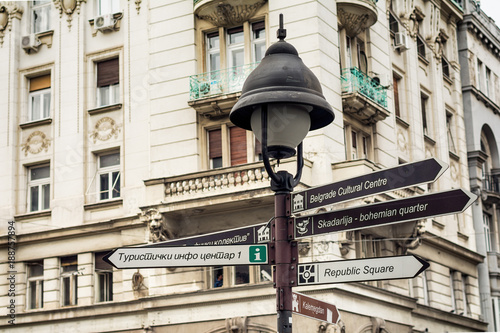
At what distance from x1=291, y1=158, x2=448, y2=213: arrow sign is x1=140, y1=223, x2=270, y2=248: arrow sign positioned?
0.61 m

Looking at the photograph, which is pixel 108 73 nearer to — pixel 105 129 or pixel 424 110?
pixel 105 129

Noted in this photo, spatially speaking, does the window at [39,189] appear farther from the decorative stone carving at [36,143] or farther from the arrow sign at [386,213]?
the arrow sign at [386,213]

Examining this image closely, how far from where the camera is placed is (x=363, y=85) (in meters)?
27.1

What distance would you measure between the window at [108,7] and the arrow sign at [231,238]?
69.3 ft

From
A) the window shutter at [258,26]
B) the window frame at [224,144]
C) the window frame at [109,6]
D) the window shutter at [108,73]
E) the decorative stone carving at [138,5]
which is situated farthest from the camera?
the window frame at [109,6]

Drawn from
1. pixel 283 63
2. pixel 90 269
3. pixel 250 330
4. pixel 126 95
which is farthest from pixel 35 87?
pixel 283 63

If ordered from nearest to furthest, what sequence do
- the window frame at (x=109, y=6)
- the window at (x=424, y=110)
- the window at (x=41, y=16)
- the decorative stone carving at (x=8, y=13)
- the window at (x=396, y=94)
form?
the window frame at (x=109, y=6)
the window at (x=41, y=16)
the decorative stone carving at (x=8, y=13)
the window at (x=396, y=94)
the window at (x=424, y=110)

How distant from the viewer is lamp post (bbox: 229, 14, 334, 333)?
7875mm

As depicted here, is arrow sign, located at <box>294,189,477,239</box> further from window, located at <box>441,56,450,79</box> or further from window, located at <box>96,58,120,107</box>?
Result: window, located at <box>441,56,450,79</box>

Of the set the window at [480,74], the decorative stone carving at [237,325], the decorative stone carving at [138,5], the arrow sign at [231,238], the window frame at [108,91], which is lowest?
the arrow sign at [231,238]

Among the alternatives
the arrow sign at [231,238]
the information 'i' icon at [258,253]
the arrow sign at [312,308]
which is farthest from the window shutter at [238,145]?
the information 'i' icon at [258,253]

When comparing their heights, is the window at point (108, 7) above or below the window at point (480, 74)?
below

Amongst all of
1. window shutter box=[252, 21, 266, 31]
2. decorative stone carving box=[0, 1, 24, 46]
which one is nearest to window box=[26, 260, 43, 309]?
decorative stone carving box=[0, 1, 24, 46]

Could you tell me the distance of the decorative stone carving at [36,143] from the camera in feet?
95.7
